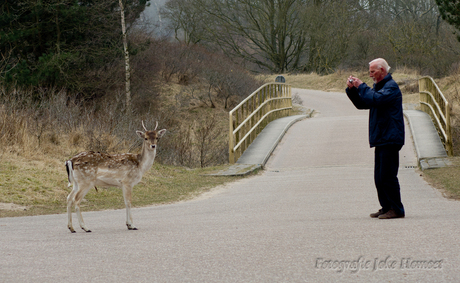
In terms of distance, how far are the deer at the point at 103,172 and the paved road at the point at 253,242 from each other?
0.39 metres

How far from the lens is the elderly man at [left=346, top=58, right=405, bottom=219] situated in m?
7.18

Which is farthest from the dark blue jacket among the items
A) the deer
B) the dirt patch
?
the dirt patch

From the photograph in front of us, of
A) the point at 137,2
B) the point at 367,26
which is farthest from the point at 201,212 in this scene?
the point at 367,26

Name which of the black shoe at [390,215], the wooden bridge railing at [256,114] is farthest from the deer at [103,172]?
the wooden bridge railing at [256,114]

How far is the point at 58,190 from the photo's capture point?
38.1ft

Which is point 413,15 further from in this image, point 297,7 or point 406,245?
point 406,245

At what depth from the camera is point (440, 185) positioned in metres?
11.5

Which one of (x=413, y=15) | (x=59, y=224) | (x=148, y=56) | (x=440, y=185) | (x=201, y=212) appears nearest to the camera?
(x=59, y=224)

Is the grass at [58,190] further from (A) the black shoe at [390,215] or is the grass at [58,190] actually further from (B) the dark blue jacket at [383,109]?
(B) the dark blue jacket at [383,109]

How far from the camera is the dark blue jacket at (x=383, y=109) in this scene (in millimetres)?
7145

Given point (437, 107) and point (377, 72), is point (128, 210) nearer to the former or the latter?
point (377, 72)

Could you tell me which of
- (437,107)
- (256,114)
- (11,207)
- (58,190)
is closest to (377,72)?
(11,207)

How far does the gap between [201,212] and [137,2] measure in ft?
78.1

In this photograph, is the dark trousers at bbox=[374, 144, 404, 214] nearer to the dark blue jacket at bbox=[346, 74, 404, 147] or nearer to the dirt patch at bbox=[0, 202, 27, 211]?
the dark blue jacket at bbox=[346, 74, 404, 147]
